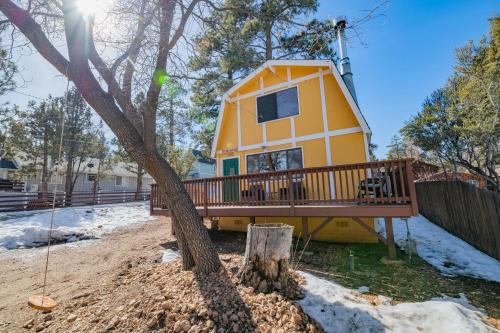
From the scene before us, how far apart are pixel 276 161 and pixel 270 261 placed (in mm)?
5545

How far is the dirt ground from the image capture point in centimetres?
366

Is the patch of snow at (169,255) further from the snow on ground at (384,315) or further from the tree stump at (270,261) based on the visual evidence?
the snow on ground at (384,315)

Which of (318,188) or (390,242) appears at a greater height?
(318,188)

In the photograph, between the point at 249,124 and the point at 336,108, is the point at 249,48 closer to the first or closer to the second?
the point at 249,124

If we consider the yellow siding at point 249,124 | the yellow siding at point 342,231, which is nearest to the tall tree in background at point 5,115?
the yellow siding at point 249,124

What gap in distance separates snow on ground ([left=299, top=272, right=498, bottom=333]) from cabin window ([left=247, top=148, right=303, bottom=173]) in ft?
17.1


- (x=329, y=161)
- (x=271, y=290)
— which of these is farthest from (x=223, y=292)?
(x=329, y=161)

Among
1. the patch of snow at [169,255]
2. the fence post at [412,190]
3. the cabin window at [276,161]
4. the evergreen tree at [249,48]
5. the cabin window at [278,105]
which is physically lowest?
the patch of snow at [169,255]

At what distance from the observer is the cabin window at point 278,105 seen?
27.7 ft

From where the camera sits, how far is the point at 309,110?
8039mm

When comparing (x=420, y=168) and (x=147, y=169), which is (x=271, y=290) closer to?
(x=147, y=169)

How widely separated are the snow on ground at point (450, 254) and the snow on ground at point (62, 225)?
424 inches

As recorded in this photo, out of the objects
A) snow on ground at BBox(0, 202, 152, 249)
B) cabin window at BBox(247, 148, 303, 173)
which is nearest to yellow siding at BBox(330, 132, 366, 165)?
cabin window at BBox(247, 148, 303, 173)

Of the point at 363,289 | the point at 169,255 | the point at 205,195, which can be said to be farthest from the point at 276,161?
the point at 363,289
